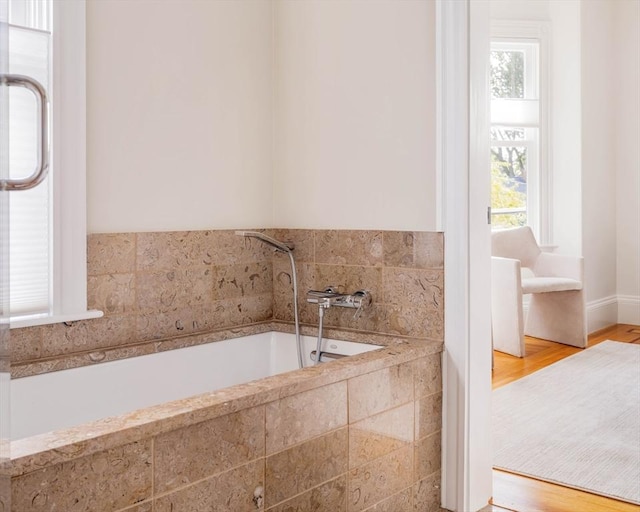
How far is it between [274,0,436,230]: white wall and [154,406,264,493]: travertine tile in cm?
109

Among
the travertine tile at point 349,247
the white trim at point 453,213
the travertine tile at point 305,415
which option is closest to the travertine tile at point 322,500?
the travertine tile at point 305,415

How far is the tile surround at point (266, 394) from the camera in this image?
145cm

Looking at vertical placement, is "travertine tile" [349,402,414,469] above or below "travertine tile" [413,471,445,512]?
above

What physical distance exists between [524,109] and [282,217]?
354 cm

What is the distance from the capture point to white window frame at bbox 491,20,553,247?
5.64 m

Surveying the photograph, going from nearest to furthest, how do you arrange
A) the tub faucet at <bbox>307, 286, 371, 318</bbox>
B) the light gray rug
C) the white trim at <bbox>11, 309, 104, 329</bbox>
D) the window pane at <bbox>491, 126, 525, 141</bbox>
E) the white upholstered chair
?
the white trim at <bbox>11, 309, 104, 329</bbox>, the tub faucet at <bbox>307, 286, 371, 318</bbox>, the light gray rug, the white upholstered chair, the window pane at <bbox>491, 126, 525, 141</bbox>

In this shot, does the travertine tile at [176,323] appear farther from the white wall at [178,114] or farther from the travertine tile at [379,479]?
the travertine tile at [379,479]

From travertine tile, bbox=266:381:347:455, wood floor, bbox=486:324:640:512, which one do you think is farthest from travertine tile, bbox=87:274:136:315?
wood floor, bbox=486:324:640:512

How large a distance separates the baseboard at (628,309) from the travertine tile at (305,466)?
16.3 ft

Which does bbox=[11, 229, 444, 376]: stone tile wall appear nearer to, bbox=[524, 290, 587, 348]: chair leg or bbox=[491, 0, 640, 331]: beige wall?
bbox=[524, 290, 587, 348]: chair leg

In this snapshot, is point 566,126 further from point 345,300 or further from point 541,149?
point 345,300

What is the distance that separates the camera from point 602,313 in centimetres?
588

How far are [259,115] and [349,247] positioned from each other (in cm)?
72

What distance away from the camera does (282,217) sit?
2.93m
